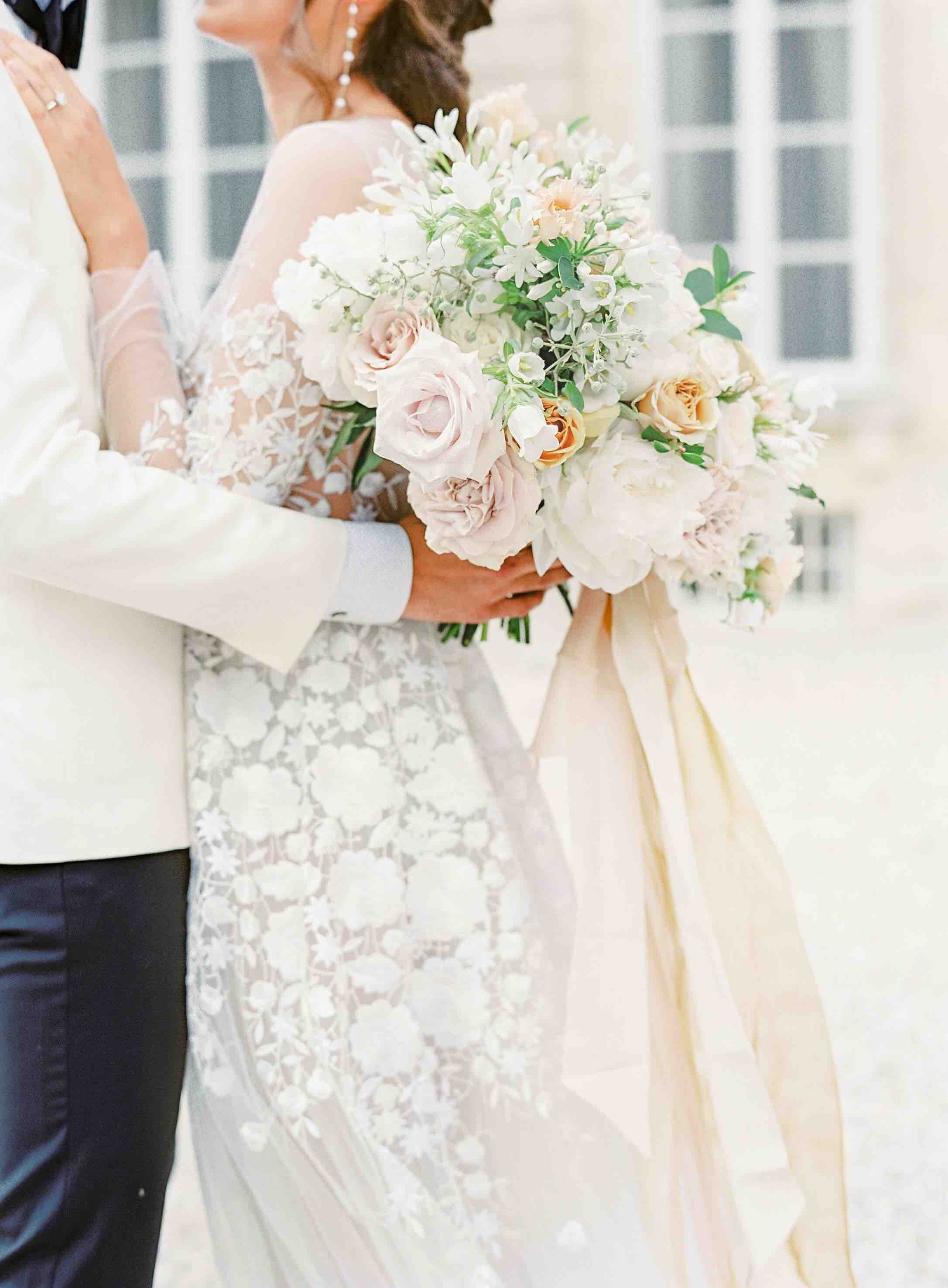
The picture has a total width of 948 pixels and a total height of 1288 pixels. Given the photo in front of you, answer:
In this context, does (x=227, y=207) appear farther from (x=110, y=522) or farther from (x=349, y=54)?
(x=110, y=522)

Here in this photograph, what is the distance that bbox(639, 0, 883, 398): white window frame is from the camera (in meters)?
8.05

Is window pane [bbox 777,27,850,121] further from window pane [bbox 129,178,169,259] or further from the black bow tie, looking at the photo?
the black bow tie

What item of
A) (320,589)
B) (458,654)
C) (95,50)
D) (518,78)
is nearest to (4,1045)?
(320,589)

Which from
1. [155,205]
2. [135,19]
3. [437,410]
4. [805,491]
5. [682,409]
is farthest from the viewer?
[155,205]

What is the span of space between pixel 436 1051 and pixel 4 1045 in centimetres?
47

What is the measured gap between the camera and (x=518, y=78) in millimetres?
7730

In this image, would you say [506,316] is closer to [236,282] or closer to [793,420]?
[236,282]

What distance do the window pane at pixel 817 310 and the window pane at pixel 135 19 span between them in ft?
14.8

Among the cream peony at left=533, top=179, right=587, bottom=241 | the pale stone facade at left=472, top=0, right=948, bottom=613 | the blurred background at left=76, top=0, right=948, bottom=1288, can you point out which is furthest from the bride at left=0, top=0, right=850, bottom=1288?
the pale stone facade at left=472, top=0, right=948, bottom=613

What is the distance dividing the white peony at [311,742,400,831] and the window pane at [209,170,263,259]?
7651 mm

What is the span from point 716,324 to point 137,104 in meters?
8.22

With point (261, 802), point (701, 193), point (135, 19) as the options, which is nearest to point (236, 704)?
point (261, 802)

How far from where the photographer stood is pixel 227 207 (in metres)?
8.49

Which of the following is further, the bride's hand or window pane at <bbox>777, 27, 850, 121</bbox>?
window pane at <bbox>777, 27, 850, 121</bbox>
